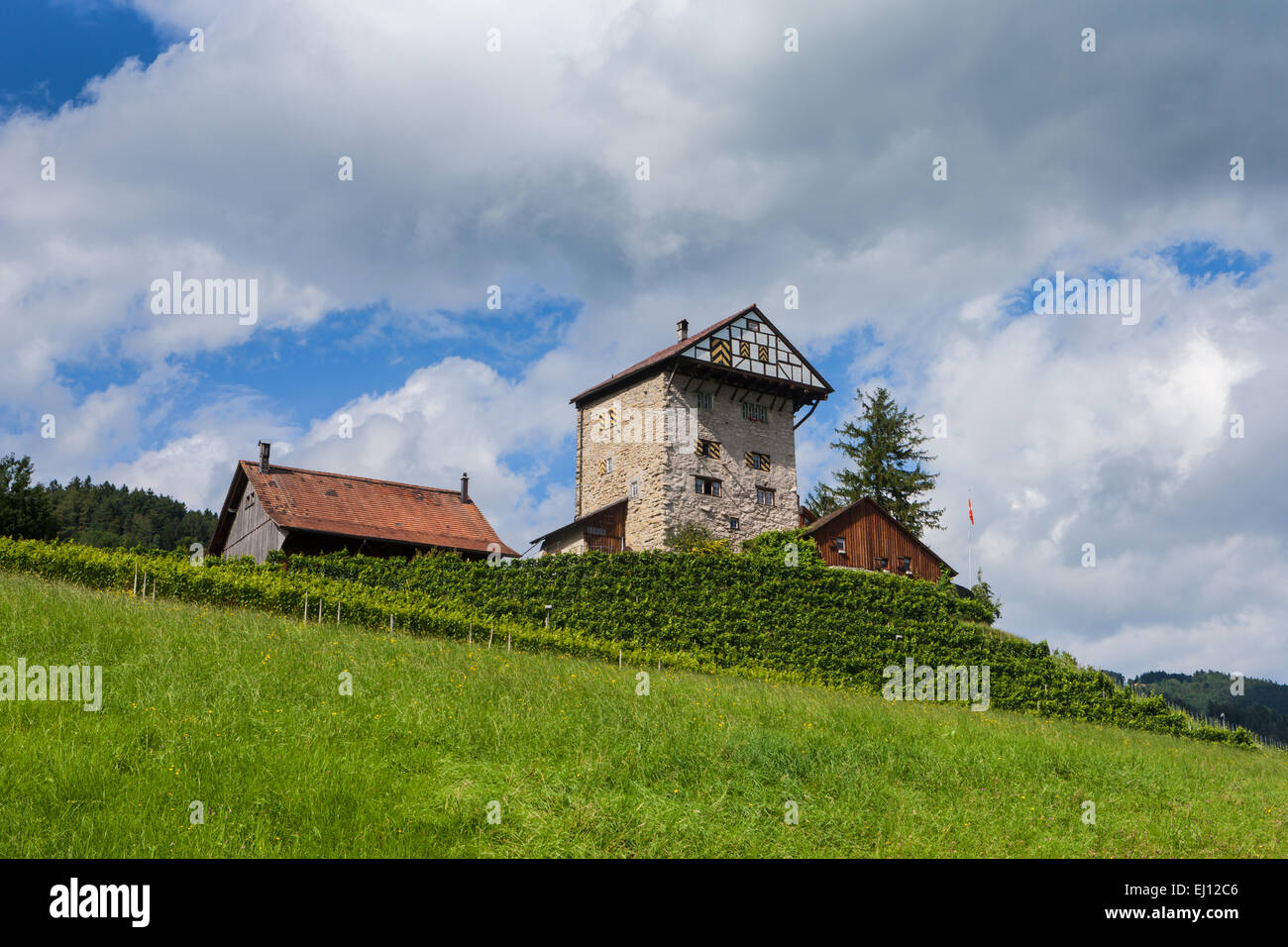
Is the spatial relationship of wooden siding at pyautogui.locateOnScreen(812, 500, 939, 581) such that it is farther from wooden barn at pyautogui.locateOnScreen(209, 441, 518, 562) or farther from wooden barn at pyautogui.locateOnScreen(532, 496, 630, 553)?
wooden barn at pyautogui.locateOnScreen(209, 441, 518, 562)

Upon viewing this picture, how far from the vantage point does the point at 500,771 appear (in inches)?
430

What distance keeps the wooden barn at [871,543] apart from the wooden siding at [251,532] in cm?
2088

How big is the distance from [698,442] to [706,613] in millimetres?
13160

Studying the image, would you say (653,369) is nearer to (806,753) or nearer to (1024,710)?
(1024,710)

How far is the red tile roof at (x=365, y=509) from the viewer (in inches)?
1403

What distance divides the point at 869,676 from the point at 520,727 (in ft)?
54.2

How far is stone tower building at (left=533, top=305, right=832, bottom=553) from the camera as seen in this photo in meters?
38.6

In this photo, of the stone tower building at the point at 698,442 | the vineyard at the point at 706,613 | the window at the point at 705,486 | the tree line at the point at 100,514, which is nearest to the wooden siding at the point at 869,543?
the stone tower building at the point at 698,442

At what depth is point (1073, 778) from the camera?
1381cm

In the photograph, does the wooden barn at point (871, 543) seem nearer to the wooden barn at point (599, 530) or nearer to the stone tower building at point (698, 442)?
the stone tower building at point (698, 442)

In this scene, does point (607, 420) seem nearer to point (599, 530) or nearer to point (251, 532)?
point (599, 530)

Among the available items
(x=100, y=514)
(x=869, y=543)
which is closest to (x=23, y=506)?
(x=100, y=514)

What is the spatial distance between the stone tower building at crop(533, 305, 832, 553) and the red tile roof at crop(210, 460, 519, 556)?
409 cm
